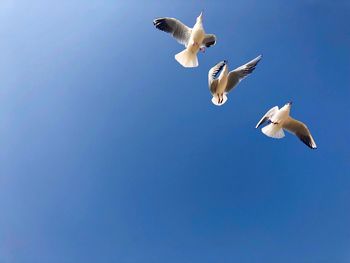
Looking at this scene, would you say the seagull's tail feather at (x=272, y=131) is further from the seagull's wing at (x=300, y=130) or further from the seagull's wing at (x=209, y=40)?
the seagull's wing at (x=209, y=40)

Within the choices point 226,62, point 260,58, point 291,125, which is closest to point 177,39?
point 226,62

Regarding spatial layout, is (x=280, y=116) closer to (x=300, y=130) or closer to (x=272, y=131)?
(x=272, y=131)

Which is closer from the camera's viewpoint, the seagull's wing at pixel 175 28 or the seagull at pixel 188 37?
the seagull at pixel 188 37

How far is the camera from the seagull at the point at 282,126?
4362mm

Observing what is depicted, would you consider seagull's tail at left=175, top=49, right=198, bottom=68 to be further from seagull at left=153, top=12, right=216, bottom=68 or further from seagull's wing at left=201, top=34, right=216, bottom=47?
seagull's wing at left=201, top=34, right=216, bottom=47

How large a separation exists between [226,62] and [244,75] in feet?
1.00

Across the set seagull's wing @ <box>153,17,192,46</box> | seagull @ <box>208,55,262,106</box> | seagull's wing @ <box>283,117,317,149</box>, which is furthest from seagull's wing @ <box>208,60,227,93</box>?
seagull's wing @ <box>283,117,317,149</box>

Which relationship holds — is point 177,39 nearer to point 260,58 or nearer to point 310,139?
point 260,58

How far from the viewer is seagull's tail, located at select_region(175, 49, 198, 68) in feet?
14.5

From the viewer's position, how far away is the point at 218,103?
4426mm

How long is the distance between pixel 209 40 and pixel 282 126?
149 cm

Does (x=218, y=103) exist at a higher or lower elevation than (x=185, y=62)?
lower

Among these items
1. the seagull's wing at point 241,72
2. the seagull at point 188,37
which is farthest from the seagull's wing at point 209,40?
the seagull's wing at point 241,72

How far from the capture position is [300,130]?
4551 mm
